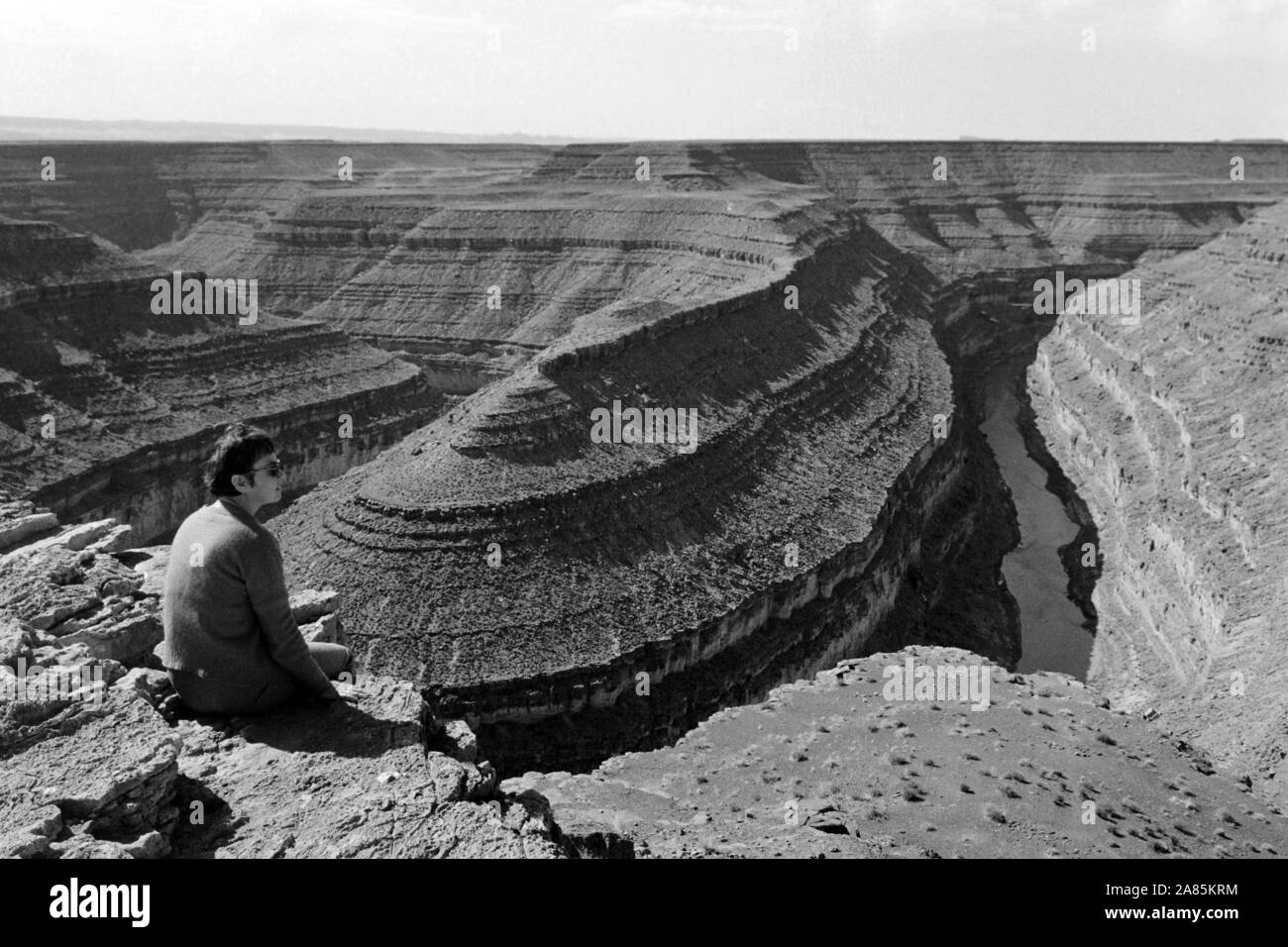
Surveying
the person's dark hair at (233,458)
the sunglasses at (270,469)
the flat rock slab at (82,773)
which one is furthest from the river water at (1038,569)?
the flat rock slab at (82,773)

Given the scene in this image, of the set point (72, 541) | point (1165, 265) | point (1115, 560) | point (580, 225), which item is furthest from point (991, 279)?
point (72, 541)

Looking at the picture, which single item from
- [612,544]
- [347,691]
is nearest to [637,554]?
[612,544]

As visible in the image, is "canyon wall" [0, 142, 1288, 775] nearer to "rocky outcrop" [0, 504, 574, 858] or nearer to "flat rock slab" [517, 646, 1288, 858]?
"flat rock slab" [517, 646, 1288, 858]

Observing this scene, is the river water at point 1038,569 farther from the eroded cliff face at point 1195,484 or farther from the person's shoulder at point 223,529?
the person's shoulder at point 223,529

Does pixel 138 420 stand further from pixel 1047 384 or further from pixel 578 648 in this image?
pixel 1047 384

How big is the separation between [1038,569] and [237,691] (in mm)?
44697

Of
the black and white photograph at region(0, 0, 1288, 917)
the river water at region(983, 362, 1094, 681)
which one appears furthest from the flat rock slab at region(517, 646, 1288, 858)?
the river water at region(983, 362, 1094, 681)

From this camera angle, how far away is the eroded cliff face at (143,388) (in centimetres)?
5031

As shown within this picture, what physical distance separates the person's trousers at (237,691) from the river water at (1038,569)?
33854 mm

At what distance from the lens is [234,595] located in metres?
9.92

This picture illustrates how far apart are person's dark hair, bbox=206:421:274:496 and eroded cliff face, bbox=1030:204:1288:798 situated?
2336 cm

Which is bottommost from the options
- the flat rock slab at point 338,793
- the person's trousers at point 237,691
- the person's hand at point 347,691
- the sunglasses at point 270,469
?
the flat rock slab at point 338,793

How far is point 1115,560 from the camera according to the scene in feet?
156

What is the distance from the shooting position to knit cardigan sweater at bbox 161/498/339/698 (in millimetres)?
9836
